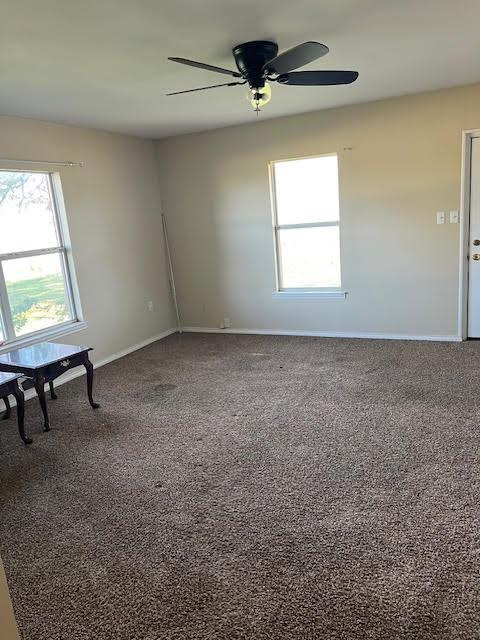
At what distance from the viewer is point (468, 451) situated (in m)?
2.81

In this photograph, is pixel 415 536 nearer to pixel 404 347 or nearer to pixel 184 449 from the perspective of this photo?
pixel 184 449

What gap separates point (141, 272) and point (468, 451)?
4125mm

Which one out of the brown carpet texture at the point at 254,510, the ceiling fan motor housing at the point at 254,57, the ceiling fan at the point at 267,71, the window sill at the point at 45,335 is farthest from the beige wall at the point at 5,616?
the window sill at the point at 45,335

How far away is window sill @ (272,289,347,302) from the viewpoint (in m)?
5.34

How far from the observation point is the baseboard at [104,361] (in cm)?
443

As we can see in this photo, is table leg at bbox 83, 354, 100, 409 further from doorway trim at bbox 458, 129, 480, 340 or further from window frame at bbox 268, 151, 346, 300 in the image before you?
doorway trim at bbox 458, 129, 480, 340

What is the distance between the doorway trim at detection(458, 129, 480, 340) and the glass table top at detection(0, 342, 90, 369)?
12.0 ft

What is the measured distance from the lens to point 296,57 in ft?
8.32

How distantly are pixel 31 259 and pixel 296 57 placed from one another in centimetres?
310

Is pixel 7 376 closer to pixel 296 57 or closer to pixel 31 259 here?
pixel 31 259

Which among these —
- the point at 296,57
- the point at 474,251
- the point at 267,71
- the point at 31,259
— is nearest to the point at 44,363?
the point at 31,259

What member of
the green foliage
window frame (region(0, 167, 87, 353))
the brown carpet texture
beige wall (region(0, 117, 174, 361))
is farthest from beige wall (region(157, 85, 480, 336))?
the green foliage

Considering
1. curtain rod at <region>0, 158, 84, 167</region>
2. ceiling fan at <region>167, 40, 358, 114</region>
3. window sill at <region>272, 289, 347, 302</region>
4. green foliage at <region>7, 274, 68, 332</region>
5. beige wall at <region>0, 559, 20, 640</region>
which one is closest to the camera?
beige wall at <region>0, 559, 20, 640</region>

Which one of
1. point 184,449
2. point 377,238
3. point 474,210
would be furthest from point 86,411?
point 474,210
